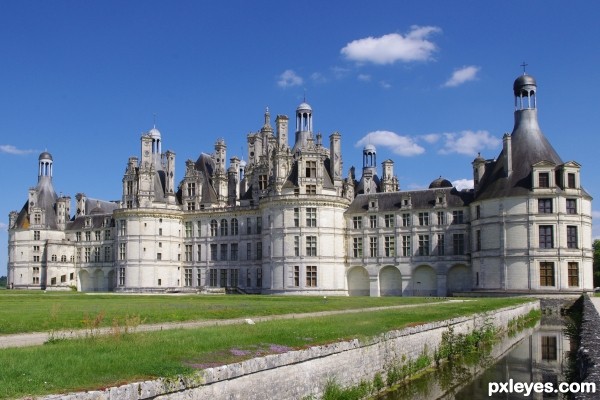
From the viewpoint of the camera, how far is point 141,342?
44.7 ft

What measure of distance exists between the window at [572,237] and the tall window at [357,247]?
723 inches

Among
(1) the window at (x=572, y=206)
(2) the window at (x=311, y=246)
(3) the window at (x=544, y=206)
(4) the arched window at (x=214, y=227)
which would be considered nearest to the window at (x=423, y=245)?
(2) the window at (x=311, y=246)

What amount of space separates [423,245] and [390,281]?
4.85 metres

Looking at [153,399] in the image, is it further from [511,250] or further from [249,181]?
[249,181]

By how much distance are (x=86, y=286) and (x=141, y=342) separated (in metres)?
68.9

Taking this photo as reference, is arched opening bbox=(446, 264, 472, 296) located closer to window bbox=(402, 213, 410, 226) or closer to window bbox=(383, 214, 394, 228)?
window bbox=(402, 213, 410, 226)

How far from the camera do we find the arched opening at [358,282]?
200ft

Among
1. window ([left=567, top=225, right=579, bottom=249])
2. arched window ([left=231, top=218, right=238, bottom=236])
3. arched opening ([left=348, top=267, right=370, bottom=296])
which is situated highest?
arched window ([left=231, top=218, right=238, bottom=236])

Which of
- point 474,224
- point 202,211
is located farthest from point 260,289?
point 474,224

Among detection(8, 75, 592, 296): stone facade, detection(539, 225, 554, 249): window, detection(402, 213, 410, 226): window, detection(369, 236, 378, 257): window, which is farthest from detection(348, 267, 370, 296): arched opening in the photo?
detection(539, 225, 554, 249): window

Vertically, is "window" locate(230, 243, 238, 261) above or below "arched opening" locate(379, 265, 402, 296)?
above

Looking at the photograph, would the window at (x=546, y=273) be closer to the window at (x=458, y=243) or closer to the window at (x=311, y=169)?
the window at (x=458, y=243)

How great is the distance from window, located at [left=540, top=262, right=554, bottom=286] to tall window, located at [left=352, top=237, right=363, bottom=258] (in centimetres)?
1668

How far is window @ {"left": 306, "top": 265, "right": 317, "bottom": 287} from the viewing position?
190ft
